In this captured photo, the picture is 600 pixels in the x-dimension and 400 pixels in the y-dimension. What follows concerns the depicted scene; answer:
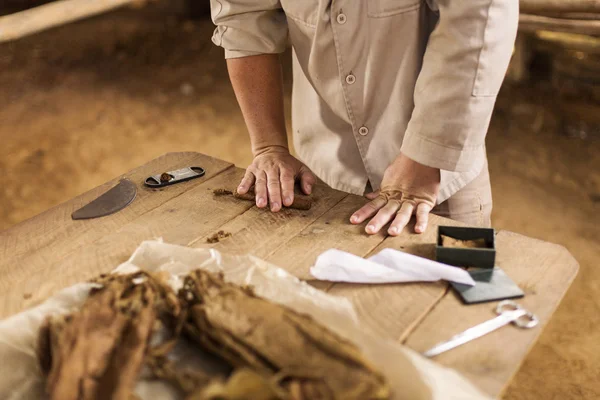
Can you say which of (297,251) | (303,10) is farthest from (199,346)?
(303,10)

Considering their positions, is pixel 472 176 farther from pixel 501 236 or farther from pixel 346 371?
Result: pixel 346 371

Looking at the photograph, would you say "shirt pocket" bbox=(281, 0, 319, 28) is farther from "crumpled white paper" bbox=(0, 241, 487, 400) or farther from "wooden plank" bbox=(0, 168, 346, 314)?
"crumpled white paper" bbox=(0, 241, 487, 400)

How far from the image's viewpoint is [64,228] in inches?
53.9

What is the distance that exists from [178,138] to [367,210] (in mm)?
2661

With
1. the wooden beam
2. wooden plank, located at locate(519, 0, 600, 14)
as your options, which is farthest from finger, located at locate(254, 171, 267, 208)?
the wooden beam

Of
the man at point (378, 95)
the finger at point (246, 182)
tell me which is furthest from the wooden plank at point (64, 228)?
the man at point (378, 95)

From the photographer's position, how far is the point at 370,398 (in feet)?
2.66

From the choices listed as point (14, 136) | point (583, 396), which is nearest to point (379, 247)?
point (583, 396)

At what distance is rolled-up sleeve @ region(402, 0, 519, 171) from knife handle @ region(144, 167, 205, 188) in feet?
1.75

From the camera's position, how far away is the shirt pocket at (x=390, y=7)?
1439 mm

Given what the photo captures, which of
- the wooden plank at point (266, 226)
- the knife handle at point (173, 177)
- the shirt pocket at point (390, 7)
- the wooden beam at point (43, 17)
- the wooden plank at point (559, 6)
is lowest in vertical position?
the wooden plank at point (266, 226)

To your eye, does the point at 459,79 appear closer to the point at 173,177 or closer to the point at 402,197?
the point at 402,197

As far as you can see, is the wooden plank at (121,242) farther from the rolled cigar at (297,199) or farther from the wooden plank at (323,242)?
the wooden plank at (323,242)

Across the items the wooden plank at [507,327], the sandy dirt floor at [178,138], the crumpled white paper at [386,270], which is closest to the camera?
the wooden plank at [507,327]
